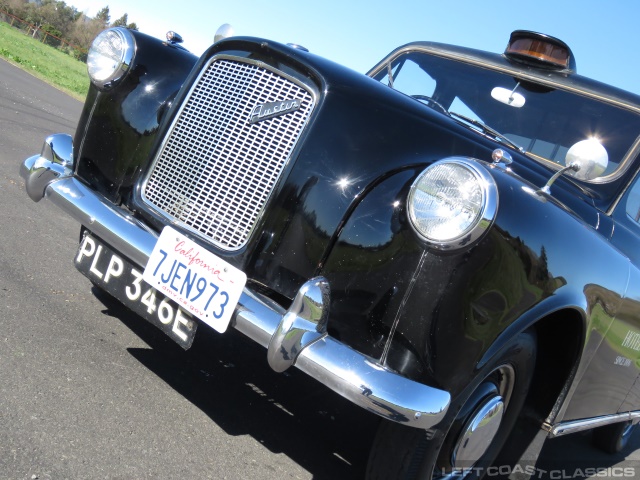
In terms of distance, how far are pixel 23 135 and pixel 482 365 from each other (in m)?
7.08

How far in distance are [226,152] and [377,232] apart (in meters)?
0.80

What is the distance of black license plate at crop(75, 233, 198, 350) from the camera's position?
2.62 m

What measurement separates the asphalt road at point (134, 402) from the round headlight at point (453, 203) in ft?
3.92

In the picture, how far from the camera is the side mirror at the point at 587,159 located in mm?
2967

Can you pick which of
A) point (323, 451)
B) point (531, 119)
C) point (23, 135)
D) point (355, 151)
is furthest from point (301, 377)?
point (23, 135)

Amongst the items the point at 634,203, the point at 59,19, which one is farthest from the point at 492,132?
the point at 59,19

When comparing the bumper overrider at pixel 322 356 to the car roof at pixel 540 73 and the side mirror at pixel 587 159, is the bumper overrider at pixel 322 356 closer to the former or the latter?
the side mirror at pixel 587 159

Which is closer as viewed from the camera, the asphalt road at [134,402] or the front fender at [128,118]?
the asphalt road at [134,402]

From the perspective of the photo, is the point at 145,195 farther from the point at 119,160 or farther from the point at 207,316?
the point at 207,316

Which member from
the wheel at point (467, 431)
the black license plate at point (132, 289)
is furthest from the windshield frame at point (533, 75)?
the black license plate at point (132, 289)

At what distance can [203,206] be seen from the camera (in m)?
2.87

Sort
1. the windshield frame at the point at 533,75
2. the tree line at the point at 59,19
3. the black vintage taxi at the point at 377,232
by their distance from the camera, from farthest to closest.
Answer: the tree line at the point at 59,19 < the windshield frame at the point at 533,75 < the black vintage taxi at the point at 377,232

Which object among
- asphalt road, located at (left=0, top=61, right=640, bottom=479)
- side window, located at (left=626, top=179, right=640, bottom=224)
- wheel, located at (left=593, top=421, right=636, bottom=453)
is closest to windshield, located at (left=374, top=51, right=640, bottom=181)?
side window, located at (left=626, top=179, right=640, bottom=224)

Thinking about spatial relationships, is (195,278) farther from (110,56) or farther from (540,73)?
(540,73)
